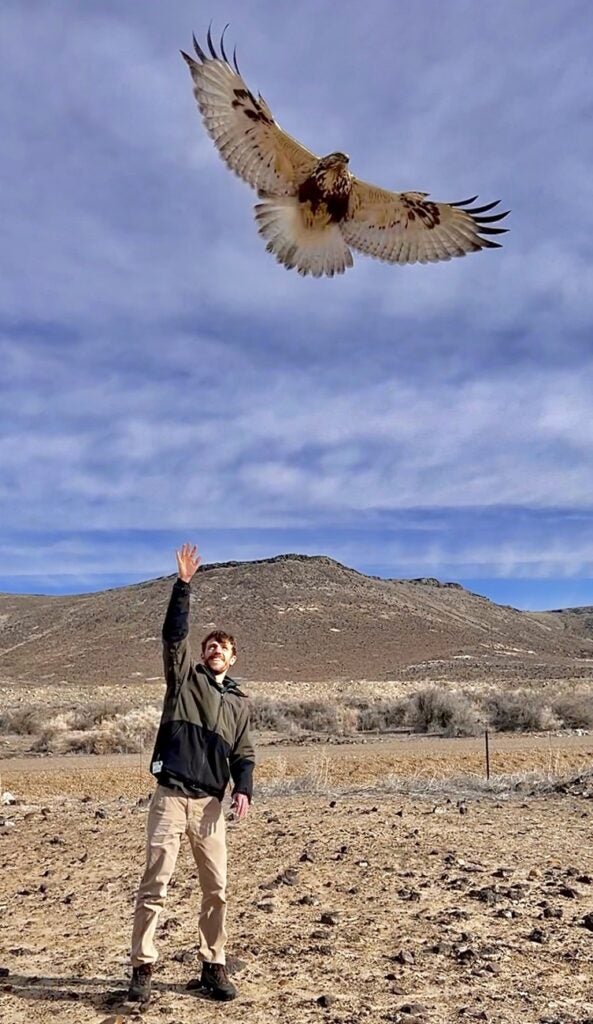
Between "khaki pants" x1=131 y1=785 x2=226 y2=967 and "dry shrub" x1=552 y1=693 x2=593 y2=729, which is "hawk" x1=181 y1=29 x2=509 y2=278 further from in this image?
"dry shrub" x1=552 y1=693 x2=593 y2=729

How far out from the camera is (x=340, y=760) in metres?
17.8

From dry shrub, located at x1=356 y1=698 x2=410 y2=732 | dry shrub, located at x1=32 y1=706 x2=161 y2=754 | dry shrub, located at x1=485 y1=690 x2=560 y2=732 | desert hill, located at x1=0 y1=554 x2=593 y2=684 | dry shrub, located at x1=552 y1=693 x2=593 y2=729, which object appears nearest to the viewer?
dry shrub, located at x1=32 y1=706 x2=161 y2=754

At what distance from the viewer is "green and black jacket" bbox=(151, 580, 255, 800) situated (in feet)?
15.6

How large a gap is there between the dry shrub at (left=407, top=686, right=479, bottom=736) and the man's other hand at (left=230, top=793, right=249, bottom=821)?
19673 mm

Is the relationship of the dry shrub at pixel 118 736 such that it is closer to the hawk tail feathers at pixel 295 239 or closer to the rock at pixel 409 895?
the rock at pixel 409 895

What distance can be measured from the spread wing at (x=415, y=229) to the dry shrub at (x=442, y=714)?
18.9 metres

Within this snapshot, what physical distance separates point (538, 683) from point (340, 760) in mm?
25502

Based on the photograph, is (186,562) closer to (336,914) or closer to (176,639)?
(176,639)

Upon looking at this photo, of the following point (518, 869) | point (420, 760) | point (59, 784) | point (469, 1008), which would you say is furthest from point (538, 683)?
point (469, 1008)

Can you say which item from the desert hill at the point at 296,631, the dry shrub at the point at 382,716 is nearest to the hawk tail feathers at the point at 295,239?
the dry shrub at the point at 382,716

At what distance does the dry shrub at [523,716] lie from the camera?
25.1 m

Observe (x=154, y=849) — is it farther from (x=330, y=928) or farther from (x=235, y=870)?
(x=235, y=870)

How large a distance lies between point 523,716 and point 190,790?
2194cm

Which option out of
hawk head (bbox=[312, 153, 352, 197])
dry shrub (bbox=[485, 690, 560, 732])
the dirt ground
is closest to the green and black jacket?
the dirt ground
